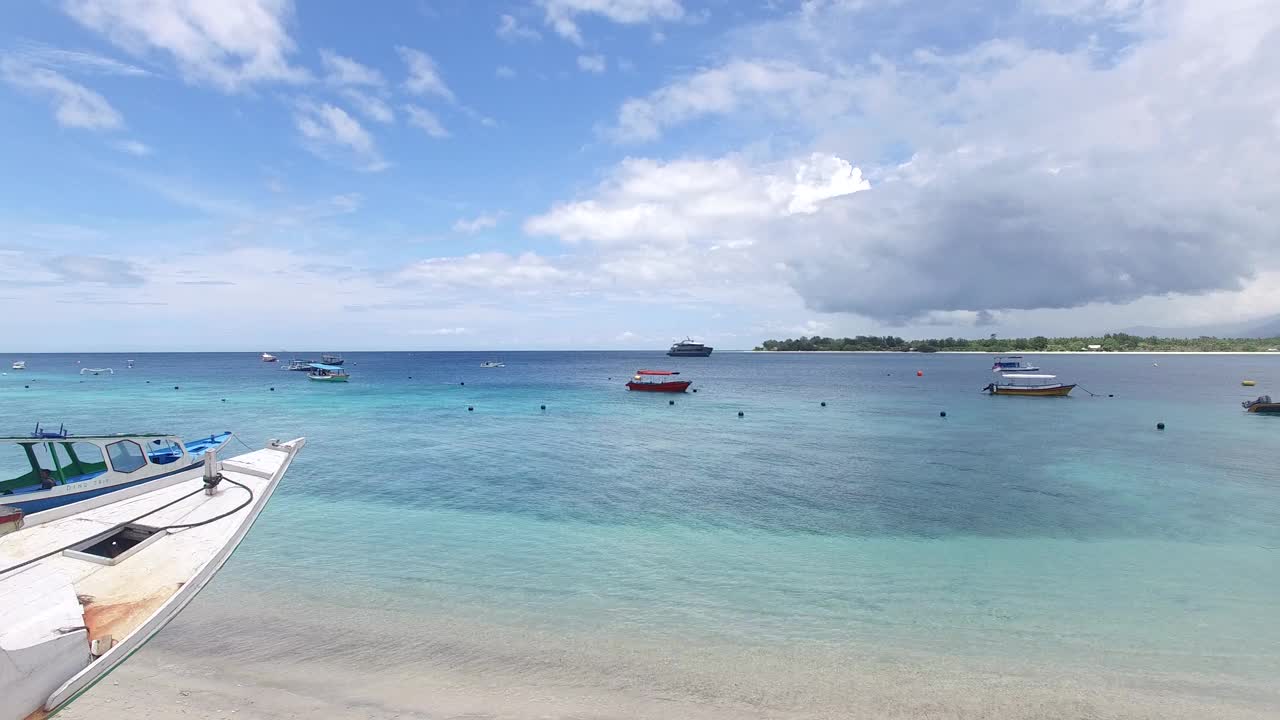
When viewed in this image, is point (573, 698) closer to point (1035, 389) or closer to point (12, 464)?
point (12, 464)

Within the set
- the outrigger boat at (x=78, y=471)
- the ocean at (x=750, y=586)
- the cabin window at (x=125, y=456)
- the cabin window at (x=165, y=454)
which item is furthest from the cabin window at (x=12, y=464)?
the ocean at (x=750, y=586)

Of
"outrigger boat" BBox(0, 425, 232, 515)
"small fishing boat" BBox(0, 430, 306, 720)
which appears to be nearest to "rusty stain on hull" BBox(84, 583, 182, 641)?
"small fishing boat" BBox(0, 430, 306, 720)

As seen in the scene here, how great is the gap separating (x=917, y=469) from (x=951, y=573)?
14388 millimetres

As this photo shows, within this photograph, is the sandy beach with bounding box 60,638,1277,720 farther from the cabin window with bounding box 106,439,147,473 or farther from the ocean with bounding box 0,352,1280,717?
the cabin window with bounding box 106,439,147,473


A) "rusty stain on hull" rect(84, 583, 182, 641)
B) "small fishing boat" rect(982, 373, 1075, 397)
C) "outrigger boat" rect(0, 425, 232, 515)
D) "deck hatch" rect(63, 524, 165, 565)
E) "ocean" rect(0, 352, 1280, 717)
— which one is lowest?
"ocean" rect(0, 352, 1280, 717)

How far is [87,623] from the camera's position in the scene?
8578mm

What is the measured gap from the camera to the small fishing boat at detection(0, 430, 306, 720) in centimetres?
728

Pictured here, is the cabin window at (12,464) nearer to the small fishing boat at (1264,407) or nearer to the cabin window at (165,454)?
the cabin window at (165,454)

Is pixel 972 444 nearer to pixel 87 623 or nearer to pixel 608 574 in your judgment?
pixel 608 574

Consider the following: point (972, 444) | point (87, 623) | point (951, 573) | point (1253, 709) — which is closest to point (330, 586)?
point (87, 623)

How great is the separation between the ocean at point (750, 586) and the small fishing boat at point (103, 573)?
1799mm

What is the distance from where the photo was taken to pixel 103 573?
33.2 ft

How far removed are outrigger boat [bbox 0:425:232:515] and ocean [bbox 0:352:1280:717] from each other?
3090 millimetres

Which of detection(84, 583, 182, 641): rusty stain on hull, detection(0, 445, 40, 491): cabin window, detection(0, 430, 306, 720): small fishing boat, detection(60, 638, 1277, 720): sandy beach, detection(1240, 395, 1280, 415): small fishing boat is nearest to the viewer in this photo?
detection(0, 430, 306, 720): small fishing boat
